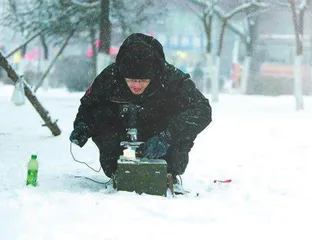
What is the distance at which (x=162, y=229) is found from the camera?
3.16m

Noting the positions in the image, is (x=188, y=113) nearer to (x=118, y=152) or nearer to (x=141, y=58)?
(x=141, y=58)

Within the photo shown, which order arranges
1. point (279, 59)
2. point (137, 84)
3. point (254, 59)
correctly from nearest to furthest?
point (137, 84) < point (279, 59) < point (254, 59)

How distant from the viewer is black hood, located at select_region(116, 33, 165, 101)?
4.28 m

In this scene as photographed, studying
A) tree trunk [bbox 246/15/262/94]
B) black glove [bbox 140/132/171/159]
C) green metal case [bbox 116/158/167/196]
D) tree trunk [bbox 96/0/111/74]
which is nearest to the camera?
green metal case [bbox 116/158/167/196]

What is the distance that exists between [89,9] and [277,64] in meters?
13.4

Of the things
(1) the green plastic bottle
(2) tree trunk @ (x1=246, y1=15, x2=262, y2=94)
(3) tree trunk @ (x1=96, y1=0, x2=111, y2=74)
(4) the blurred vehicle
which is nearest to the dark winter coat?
(1) the green plastic bottle

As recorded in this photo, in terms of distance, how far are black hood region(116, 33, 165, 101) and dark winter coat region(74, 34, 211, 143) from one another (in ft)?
0.19

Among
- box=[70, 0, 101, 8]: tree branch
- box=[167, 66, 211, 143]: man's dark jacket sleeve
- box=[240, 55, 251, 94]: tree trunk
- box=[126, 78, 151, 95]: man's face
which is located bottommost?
box=[240, 55, 251, 94]: tree trunk

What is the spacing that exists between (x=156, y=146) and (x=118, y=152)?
0.53 meters

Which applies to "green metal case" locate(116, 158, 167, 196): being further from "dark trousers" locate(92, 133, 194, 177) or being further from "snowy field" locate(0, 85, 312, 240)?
"dark trousers" locate(92, 133, 194, 177)

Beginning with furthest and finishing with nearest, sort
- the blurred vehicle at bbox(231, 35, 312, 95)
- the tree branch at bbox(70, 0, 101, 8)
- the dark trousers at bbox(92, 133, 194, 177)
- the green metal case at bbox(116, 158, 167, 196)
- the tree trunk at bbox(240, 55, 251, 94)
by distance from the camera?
1. the blurred vehicle at bbox(231, 35, 312, 95)
2. the tree trunk at bbox(240, 55, 251, 94)
3. the tree branch at bbox(70, 0, 101, 8)
4. the dark trousers at bbox(92, 133, 194, 177)
5. the green metal case at bbox(116, 158, 167, 196)

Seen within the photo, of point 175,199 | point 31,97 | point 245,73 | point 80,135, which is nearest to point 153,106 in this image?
point 80,135

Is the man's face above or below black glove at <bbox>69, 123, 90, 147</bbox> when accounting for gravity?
above

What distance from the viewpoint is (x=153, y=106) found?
180 inches
